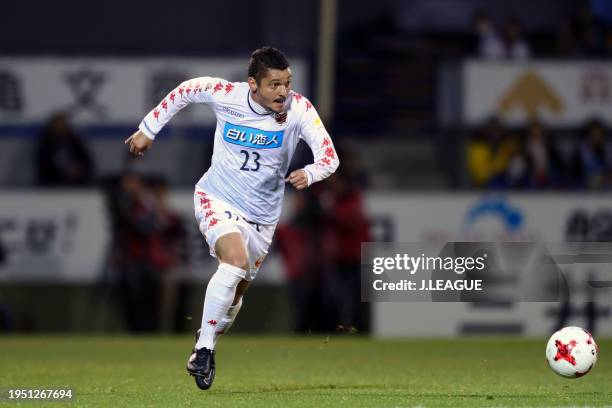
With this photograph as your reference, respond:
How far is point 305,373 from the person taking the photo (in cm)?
1106

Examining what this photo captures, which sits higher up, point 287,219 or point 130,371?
point 287,219

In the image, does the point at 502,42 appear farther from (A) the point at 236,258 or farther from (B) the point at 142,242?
(A) the point at 236,258

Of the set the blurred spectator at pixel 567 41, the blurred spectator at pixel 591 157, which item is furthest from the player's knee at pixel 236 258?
the blurred spectator at pixel 567 41

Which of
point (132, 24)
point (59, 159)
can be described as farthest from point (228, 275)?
point (132, 24)

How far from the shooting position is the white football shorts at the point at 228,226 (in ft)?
29.7

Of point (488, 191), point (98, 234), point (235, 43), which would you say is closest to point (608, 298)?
point (488, 191)

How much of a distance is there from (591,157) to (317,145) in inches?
390

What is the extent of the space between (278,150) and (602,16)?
12570 millimetres

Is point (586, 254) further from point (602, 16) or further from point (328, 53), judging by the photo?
point (602, 16)

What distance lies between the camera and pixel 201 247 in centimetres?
1702

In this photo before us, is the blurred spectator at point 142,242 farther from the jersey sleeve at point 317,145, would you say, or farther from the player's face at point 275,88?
the player's face at point 275,88

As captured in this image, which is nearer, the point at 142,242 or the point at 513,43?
the point at 142,242

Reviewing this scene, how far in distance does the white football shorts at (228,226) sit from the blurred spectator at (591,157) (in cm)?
959

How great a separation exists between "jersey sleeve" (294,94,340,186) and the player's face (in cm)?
22
